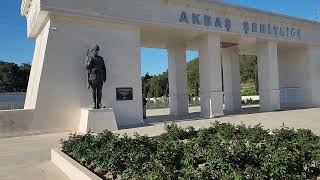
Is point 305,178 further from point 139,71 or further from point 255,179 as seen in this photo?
point 139,71

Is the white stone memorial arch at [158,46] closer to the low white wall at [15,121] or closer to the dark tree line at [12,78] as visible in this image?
the low white wall at [15,121]

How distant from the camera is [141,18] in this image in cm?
1666

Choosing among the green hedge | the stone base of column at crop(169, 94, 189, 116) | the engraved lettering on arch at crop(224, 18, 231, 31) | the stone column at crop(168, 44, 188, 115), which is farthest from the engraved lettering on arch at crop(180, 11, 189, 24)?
the green hedge

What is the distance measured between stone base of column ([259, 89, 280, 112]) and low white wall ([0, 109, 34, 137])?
14749 millimetres

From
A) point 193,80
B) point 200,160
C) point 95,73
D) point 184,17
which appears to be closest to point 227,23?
point 184,17

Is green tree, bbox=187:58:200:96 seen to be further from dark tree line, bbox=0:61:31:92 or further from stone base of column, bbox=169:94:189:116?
stone base of column, bbox=169:94:189:116

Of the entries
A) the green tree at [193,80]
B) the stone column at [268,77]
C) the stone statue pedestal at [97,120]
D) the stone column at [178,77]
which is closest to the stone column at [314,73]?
the stone column at [268,77]

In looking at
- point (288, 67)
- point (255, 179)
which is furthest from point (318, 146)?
point (288, 67)

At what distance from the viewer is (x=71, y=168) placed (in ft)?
21.3

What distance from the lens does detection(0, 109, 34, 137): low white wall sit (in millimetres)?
13711

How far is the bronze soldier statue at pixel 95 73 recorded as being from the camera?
45.8 feet

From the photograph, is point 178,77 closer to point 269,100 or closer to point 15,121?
point 269,100

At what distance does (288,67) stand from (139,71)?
15.3m

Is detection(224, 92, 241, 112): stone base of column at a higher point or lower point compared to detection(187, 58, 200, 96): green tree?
lower
